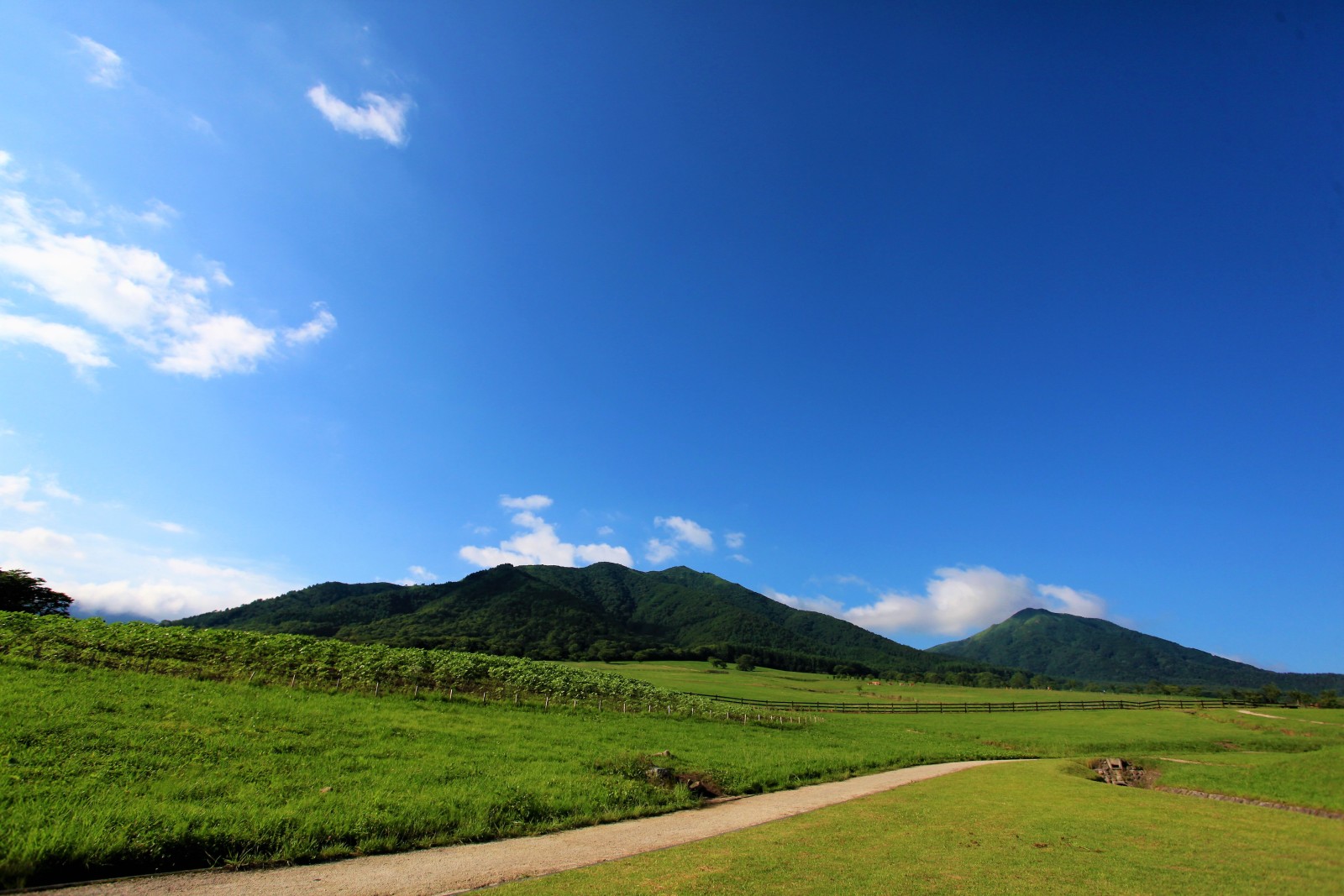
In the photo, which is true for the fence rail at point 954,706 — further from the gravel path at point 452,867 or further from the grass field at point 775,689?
the gravel path at point 452,867

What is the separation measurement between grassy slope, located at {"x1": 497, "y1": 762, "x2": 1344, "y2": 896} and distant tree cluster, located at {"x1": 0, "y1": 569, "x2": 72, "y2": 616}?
7627 cm

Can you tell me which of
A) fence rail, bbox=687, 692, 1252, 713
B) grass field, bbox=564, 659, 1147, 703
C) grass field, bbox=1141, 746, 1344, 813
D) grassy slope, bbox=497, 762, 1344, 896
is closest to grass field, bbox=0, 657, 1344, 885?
grass field, bbox=1141, 746, 1344, 813

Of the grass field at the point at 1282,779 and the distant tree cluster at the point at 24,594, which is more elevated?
the distant tree cluster at the point at 24,594

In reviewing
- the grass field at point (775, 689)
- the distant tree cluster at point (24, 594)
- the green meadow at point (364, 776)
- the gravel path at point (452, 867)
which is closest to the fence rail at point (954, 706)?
the grass field at point (775, 689)

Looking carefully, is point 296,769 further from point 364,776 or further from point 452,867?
point 452,867

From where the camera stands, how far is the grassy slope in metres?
9.91

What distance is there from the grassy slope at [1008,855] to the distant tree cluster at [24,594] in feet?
250

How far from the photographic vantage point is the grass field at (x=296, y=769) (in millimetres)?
11812

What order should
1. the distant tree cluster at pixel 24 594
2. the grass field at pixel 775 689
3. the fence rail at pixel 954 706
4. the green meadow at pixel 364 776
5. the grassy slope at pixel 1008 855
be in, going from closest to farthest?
1. the grassy slope at pixel 1008 855
2. the green meadow at pixel 364 776
3. the distant tree cluster at pixel 24 594
4. the fence rail at pixel 954 706
5. the grass field at pixel 775 689

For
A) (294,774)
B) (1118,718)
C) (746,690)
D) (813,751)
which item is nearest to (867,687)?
(746,690)

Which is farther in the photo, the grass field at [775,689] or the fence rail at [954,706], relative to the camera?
the grass field at [775,689]

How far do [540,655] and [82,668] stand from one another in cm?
12009

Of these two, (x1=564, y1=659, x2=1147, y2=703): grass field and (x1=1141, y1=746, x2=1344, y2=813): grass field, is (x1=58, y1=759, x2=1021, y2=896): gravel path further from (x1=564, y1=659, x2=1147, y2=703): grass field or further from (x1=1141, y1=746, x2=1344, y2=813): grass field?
(x1=564, y1=659, x2=1147, y2=703): grass field

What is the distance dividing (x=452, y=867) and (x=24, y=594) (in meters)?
80.8
